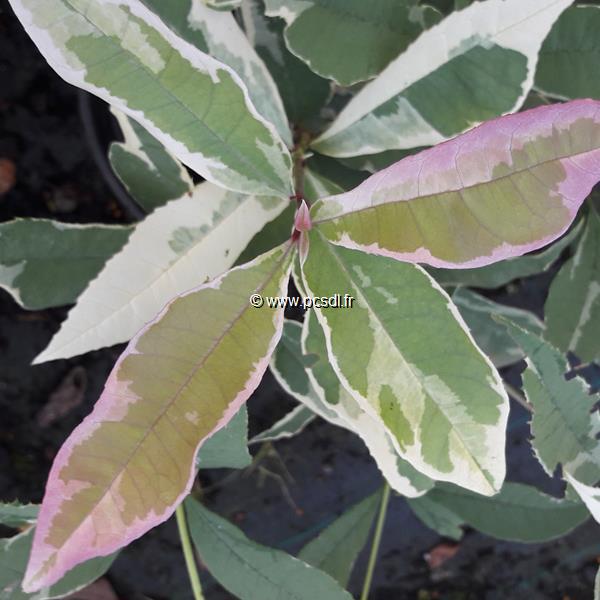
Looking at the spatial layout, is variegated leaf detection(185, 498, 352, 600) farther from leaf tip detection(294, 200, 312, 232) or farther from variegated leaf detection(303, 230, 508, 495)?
leaf tip detection(294, 200, 312, 232)

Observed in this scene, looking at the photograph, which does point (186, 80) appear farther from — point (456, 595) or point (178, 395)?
point (456, 595)

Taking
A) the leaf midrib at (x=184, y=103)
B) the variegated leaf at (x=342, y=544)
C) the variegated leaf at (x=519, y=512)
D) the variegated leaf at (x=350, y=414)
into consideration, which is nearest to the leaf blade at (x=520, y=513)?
the variegated leaf at (x=519, y=512)

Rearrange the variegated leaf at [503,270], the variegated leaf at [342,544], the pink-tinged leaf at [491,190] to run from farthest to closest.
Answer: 1. the variegated leaf at [342,544]
2. the variegated leaf at [503,270]
3. the pink-tinged leaf at [491,190]

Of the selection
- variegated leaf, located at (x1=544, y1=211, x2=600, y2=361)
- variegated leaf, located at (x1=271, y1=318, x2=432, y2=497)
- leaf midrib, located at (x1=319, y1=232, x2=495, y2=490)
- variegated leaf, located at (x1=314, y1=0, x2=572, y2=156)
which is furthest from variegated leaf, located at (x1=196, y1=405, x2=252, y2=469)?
variegated leaf, located at (x1=544, y1=211, x2=600, y2=361)

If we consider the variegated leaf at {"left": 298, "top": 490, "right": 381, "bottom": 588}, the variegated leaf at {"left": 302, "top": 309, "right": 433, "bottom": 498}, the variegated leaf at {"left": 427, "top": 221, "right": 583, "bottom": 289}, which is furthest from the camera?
the variegated leaf at {"left": 298, "top": 490, "right": 381, "bottom": 588}

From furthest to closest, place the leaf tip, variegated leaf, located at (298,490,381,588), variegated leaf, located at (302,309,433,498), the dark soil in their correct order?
1. the dark soil
2. variegated leaf, located at (298,490,381,588)
3. variegated leaf, located at (302,309,433,498)
4. the leaf tip

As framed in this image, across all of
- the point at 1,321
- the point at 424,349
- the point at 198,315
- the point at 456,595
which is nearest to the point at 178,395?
the point at 198,315

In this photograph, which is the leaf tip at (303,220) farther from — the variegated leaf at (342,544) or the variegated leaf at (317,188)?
the variegated leaf at (342,544)
